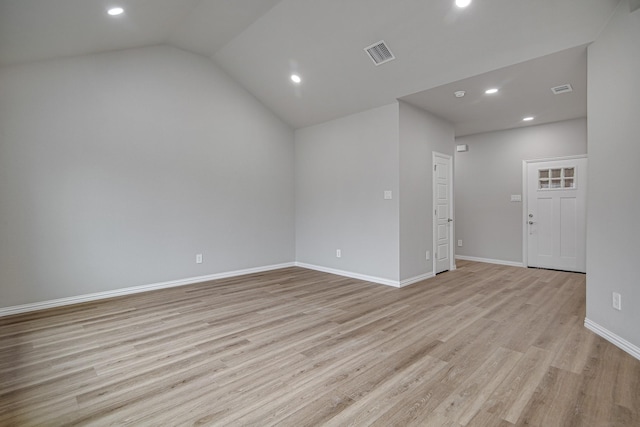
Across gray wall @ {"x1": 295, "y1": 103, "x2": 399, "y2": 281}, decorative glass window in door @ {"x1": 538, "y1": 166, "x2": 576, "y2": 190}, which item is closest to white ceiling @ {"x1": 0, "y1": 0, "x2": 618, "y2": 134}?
gray wall @ {"x1": 295, "y1": 103, "x2": 399, "y2": 281}

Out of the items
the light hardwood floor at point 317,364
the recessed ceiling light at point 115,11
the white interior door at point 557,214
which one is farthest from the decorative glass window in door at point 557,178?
the recessed ceiling light at point 115,11

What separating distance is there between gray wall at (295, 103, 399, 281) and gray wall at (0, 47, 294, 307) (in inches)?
28.8

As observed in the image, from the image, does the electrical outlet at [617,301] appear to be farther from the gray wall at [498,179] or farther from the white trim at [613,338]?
the gray wall at [498,179]

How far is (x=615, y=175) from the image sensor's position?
107 inches

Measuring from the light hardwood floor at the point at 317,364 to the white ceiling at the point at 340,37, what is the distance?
Answer: 2.78 meters

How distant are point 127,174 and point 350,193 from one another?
3345mm

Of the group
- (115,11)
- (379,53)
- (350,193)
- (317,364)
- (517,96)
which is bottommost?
(317,364)

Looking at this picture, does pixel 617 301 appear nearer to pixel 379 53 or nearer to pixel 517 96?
pixel 517 96

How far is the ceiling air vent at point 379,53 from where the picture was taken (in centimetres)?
382

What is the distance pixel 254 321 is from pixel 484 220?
5388 mm

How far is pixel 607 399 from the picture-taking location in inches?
76.4

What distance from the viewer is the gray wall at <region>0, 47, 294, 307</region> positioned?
3633mm

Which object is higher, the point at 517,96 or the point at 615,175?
the point at 517,96

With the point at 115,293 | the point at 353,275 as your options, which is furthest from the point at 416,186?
the point at 115,293
